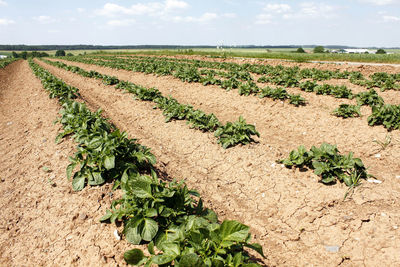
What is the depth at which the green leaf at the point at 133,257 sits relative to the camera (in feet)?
7.59

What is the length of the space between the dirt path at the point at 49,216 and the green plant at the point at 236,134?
10.3 ft

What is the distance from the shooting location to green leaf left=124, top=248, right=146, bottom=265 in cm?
231

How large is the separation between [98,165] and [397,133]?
25.5 ft

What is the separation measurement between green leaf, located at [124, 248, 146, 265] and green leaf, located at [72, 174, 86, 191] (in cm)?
185

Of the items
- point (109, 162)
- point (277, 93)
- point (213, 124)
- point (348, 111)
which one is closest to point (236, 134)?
point (213, 124)

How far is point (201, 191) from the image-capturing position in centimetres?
464

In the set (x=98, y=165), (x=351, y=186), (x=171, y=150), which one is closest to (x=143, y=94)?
(x=171, y=150)

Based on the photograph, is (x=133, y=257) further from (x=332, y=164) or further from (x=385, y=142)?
(x=385, y=142)

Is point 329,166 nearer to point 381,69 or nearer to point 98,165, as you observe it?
point 98,165

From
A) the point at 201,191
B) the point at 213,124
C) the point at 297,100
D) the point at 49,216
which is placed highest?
the point at 297,100

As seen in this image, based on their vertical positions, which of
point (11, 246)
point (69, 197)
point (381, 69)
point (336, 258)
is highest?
point (381, 69)

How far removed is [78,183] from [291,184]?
389 cm

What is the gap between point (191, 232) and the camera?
227 centimetres

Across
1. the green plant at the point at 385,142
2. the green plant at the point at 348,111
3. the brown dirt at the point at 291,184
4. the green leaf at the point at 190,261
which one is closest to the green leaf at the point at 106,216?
the green leaf at the point at 190,261
